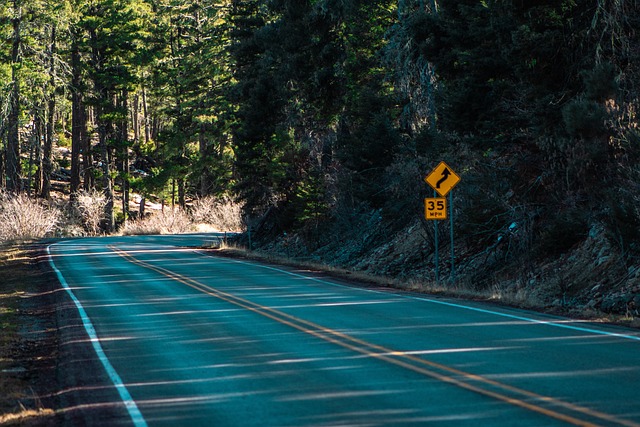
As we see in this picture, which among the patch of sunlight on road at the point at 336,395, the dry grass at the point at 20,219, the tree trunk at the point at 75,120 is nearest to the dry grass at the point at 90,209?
the tree trunk at the point at 75,120

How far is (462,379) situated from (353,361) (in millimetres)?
1846

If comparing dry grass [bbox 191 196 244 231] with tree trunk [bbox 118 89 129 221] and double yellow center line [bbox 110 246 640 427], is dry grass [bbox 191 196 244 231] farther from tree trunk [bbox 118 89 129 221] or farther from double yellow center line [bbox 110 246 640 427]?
double yellow center line [bbox 110 246 640 427]

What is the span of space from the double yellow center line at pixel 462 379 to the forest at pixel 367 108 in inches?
294

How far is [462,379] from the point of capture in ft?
28.8

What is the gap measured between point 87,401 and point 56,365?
2.85 metres

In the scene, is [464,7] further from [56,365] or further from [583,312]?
[56,365]

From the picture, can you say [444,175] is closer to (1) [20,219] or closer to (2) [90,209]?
(1) [20,219]

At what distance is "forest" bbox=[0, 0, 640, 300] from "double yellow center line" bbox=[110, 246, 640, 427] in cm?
747

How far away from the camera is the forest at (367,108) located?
62.3 feet

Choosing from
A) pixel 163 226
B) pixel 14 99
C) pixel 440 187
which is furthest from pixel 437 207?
pixel 163 226

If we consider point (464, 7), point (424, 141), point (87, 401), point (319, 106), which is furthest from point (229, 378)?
point (319, 106)

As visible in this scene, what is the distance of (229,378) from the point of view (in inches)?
372

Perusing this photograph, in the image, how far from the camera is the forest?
1900 cm

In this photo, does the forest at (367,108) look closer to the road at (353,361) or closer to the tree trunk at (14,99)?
the tree trunk at (14,99)
